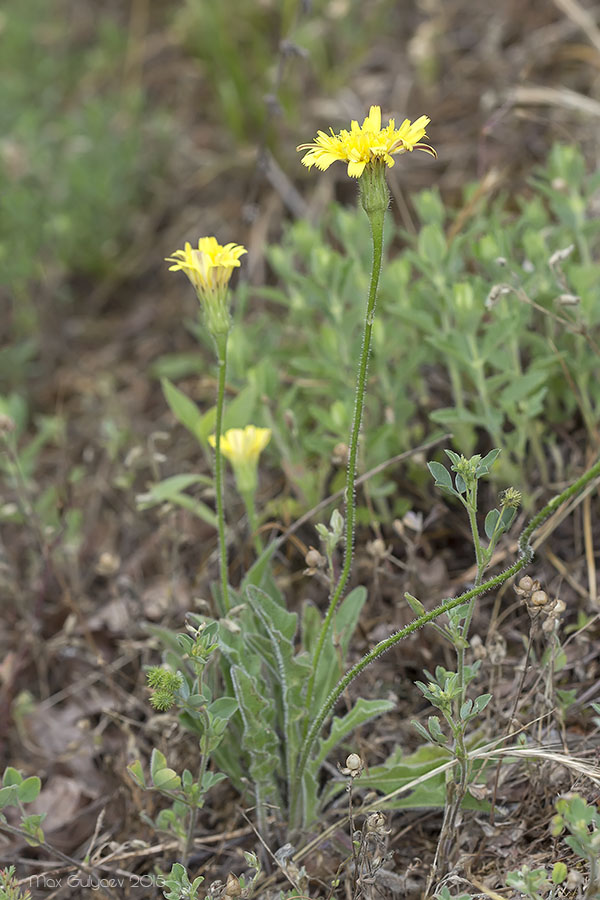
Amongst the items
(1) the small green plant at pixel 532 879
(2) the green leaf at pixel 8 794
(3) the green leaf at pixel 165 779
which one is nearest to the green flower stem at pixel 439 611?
(3) the green leaf at pixel 165 779

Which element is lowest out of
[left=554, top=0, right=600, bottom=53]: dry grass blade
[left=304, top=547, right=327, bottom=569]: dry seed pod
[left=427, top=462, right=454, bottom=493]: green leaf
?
[left=304, top=547, right=327, bottom=569]: dry seed pod

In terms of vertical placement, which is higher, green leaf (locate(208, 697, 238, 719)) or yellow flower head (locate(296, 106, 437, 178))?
yellow flower head (locate(296, 106, 437, 178))

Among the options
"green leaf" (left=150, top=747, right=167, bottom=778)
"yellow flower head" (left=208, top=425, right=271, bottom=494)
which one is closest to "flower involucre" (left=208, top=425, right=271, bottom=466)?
"yellow flower head" (left=208, top=425, right=271, bottom=494)

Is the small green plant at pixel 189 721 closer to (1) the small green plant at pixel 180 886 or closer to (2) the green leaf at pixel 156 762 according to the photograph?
(2) the green leaf at pixel 156 762

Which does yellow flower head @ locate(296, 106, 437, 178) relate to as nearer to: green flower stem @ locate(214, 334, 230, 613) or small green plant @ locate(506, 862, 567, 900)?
green flower stem @ locate(214, 334, 230, 613)

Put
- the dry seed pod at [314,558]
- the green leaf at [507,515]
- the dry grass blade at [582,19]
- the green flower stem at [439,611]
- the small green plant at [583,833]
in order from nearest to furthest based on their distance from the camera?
the small green plant at [583,833] → the green flower stem at [439,611] → the green leaf at [507,515] → the dry seed pod at [314,558] → the dry grass blade at [582,19]

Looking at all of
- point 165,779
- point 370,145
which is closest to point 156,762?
point 165,779

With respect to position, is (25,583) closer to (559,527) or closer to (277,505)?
(277,505)
